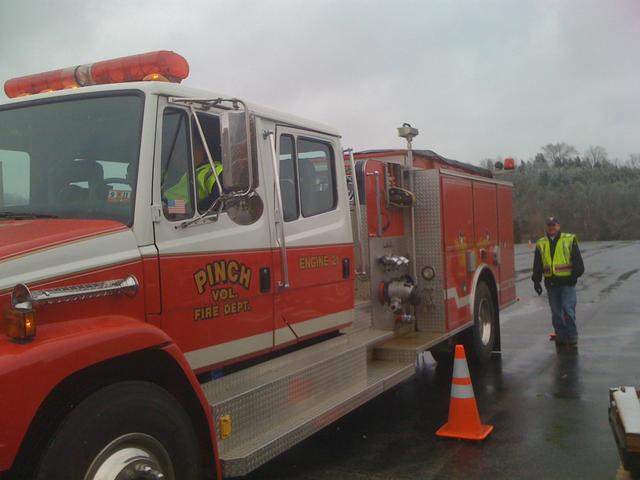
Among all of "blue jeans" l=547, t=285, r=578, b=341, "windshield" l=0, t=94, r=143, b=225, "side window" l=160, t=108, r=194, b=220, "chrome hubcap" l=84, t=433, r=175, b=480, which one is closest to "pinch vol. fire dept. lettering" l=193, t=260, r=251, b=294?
"side window" l=160, t=108, r=194, b=220

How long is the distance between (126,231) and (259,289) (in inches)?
44.6

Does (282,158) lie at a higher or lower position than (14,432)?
higher

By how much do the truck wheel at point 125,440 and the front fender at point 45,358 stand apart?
182 millimetres

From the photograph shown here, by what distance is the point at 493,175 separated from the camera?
937cm

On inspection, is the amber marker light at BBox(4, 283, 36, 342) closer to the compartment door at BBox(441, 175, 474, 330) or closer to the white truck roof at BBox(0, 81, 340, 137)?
the white truck roof at BBox(0, 81, 340, 137)

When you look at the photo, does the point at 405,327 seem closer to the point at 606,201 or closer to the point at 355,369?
the point at 355,369

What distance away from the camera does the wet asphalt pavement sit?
486cm

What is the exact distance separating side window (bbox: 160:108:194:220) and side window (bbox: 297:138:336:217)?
1.31m

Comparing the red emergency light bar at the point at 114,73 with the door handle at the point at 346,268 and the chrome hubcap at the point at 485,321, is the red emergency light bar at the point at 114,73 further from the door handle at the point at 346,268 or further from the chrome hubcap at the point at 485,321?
the chrome hubcap at the point at 485,321

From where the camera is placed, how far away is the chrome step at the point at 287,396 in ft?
12.1

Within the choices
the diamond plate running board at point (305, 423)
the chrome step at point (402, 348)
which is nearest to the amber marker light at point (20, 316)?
the diamond plate running board at point (305, 423)

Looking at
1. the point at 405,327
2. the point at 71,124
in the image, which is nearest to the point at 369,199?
the point at 405,327

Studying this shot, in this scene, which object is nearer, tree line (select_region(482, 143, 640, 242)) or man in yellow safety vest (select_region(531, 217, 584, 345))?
man in yellow safety vest (select_region(531, 217, 584, 345))

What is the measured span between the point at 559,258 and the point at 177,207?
24.3 feet
